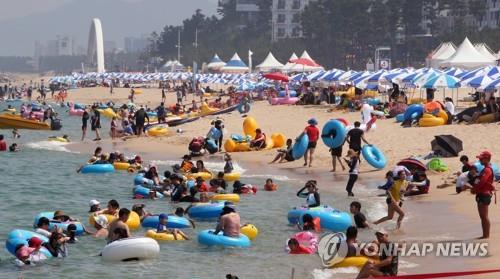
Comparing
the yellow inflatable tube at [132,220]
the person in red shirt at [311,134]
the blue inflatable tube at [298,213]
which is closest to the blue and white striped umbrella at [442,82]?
the person in red shirt at [311,134]

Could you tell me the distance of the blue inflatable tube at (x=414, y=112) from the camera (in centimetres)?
3250

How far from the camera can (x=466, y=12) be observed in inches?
3819

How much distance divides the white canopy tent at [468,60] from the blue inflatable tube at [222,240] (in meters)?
31.5

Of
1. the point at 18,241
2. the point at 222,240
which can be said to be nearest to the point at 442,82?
the point at 222,240

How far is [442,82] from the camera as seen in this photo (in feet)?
122

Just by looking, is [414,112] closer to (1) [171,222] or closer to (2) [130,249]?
(1) [171,222]

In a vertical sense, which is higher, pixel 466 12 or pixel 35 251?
pixel 466 12

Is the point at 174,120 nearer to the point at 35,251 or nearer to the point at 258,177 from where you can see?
the point at 258,177

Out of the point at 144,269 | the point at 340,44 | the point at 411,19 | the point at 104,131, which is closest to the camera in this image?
the point at 144,269

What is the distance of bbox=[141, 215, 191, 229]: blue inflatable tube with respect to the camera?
59.0 ft

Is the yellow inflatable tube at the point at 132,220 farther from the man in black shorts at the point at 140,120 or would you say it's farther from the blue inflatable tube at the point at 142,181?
Answer: the man in black shorts at the point at 140,120

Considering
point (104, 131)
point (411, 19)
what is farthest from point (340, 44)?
point (104, 131)

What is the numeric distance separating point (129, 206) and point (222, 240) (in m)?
6.03

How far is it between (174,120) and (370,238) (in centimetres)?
2686
